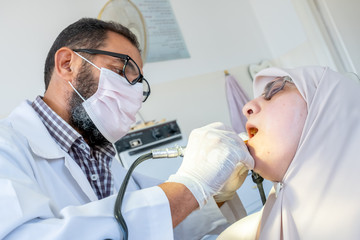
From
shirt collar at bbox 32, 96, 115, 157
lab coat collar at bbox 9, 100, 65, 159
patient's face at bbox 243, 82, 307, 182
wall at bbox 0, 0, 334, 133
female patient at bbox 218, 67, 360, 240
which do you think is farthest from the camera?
wall at bbox 0, 0, 334, 133

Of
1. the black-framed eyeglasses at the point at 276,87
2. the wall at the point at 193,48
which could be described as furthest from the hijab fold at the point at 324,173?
the wall at the point at 193,48

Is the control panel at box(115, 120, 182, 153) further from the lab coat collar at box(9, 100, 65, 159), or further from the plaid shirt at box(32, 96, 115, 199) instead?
the lab coat collar at box(9, 100, 65, 159)

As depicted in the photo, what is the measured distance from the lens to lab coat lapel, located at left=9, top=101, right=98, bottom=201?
97cm

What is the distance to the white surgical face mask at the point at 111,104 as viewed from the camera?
1187mm

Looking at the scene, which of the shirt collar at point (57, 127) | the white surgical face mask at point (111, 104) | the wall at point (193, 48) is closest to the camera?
the shirt collar at point (57, 127)

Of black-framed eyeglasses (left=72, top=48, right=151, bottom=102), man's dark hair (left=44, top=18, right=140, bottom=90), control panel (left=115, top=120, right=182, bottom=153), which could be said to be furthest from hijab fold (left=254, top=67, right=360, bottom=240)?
control panel (left=115, top=120, right=182, bottom=153)

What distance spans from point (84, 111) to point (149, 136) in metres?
0.99

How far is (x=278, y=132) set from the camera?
85 cm

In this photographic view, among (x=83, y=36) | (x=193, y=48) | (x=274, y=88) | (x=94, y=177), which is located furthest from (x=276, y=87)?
(x=193, y=48)

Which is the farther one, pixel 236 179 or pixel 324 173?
pixel 236 179

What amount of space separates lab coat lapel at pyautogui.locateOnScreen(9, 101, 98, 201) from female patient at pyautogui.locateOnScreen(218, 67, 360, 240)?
566 millimetres

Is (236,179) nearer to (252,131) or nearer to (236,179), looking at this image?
(236,179)

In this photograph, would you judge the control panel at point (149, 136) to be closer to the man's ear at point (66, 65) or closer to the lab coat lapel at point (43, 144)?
the man's ear at point (66, 65)

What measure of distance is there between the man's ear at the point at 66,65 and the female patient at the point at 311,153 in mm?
748
